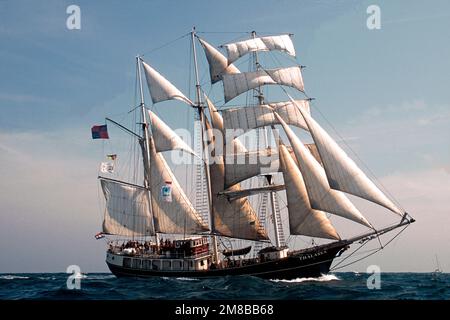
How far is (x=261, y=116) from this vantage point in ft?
180

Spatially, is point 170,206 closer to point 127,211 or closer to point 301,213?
point 127,211

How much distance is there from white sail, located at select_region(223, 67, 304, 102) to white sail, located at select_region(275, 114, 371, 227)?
506 inches

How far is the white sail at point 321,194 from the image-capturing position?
4147 cm

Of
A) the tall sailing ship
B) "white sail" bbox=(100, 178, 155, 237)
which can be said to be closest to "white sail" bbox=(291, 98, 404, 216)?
the tall sailing ship

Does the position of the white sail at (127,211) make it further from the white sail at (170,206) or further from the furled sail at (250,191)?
the furled sail at (250,191)

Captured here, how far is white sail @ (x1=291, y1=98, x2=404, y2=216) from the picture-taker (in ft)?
125

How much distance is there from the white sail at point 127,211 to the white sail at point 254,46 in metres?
21.2

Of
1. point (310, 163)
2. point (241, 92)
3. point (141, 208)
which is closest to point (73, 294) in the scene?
point (310, 163)

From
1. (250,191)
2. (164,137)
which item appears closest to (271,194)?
(250,191)

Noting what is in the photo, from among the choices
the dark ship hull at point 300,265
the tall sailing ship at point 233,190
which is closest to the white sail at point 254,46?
the tall sailing ship at point 233,190

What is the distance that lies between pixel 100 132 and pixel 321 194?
29.6m

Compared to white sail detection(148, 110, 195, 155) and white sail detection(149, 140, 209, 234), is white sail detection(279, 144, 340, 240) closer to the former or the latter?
white sail detection(149, 140, 209, 234)

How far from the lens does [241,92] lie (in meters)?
56.2
